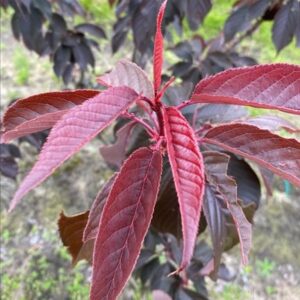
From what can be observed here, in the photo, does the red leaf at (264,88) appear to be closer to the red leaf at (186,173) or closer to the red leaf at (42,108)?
the red leaf at (186,173)

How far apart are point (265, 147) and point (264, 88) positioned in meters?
0.09

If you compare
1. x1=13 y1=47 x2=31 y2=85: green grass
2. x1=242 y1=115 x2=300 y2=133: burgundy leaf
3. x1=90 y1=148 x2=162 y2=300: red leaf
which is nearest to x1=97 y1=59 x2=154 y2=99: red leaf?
x1=90 y1=148 x2=162 y2=300: red leaf

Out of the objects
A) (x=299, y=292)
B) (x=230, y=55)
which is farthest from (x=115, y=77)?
(x=299, y=292)

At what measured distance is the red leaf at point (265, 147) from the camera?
60 cm

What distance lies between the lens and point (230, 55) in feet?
5.23

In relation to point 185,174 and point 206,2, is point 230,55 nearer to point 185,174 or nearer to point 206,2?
point 206,2

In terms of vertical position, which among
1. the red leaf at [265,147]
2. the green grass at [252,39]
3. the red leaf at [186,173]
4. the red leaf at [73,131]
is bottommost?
the green grass at [252,39]

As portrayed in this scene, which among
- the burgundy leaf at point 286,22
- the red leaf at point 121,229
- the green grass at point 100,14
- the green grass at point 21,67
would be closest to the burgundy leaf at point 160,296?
the red leaf at point 121,229

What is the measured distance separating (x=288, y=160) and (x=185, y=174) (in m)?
0.18

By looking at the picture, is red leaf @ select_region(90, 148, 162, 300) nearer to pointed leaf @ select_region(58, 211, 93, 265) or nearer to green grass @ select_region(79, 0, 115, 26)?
pointed leaf @ select_region(58, 211, 93, 265)

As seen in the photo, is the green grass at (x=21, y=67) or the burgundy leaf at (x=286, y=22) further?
the green grass at (x=21, y=67)

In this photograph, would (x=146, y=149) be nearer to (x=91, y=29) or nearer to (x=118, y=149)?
(x=118, y=149)

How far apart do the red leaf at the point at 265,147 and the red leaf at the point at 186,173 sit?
0.38 feet

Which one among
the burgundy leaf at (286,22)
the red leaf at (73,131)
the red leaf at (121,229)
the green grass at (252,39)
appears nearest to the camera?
the red leaf at (73,131)
